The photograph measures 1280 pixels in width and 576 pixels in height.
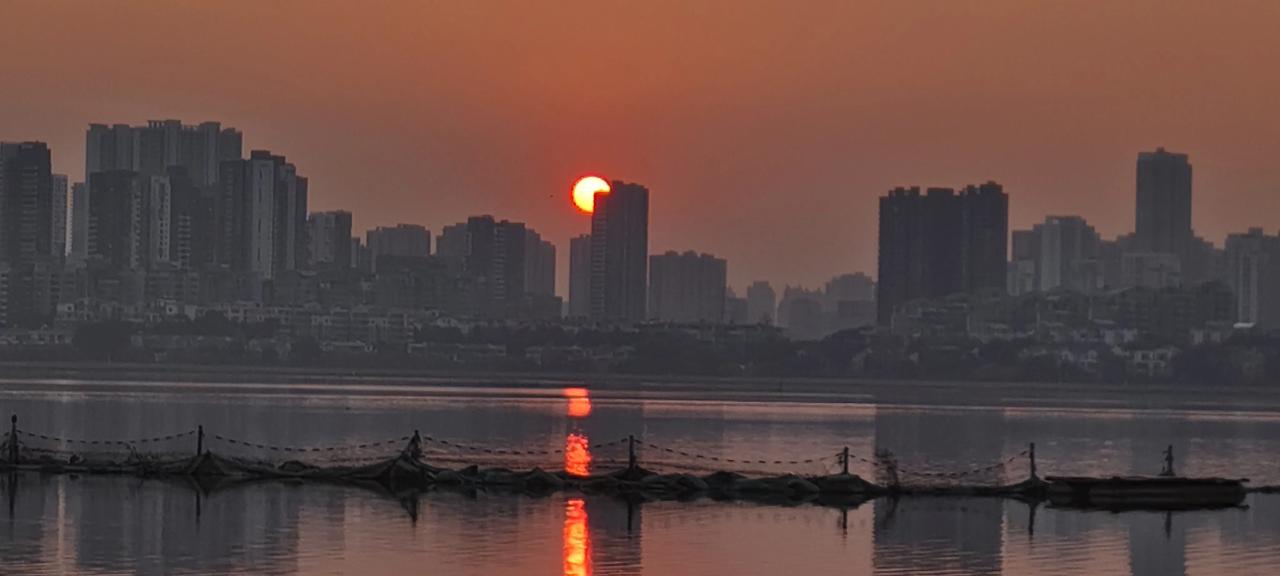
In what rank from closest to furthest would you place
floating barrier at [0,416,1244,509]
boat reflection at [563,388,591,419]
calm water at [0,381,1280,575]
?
1. calm water at [0,381,1280,575]
2. floating barrier at [0,416,1244,509]
3. boat reflection at [563,388,591,419]

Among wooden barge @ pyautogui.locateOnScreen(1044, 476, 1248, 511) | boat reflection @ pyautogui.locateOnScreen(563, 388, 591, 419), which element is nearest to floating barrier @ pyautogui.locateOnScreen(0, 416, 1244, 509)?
wooden barge @ pyautogui.locateOnScreen(1044, 476, 1248, 511)

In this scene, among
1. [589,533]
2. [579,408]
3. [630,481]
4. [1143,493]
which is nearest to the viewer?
[589,533]

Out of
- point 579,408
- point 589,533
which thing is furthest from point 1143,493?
point 579,408

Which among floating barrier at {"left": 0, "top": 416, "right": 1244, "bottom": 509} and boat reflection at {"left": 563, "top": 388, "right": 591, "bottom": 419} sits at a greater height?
floating barrier at {"left": 0, "top": 416, "right": 1244, "bottom": 509}

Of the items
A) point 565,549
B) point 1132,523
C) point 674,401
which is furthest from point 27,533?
point 674,401

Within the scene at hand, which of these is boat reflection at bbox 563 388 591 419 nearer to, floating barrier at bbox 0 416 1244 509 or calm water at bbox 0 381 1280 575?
calm water at bbox 0 381 1280 575

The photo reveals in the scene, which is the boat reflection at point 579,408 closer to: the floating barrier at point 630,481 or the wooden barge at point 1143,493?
the floating barrier at point 630,481

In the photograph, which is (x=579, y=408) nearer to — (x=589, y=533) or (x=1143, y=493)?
(x=1143, y=493)

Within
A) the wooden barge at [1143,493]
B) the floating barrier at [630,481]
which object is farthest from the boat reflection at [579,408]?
the wooden barge at [1143,493]

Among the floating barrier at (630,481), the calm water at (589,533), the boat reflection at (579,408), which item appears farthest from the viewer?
the boat reflection at (579,408)

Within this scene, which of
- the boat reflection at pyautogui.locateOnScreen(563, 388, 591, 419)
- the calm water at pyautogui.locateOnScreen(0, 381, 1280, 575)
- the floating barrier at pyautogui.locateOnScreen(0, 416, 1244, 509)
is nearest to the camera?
the calm water at pyautogui.locateOnScreen(0, 381, 1280, 575)

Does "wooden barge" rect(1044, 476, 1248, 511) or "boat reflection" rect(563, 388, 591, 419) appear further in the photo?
"boat reflection" rect(563, 388, 591, 419)

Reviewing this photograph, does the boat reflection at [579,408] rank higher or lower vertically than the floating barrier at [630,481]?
lower

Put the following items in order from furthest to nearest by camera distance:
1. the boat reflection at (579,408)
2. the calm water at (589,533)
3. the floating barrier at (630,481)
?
the boat reflection at (579,408), the floating barrier at (630,481), the calm water at (589,533)
